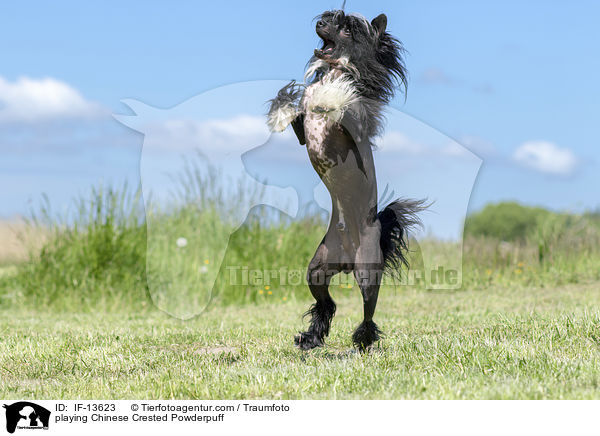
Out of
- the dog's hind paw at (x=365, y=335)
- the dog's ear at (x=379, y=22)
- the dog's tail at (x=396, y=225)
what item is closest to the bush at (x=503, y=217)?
the dog's tail at (x=396, y=225)

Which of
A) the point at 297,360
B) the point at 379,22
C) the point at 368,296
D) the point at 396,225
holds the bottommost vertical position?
the point at 297,360

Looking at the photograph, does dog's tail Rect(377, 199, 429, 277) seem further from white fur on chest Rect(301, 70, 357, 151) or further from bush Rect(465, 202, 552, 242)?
bush Rect(465, 202, 552, 242)

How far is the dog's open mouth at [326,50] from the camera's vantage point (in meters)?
4.39

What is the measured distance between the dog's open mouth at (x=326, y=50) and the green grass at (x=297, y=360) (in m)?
2.16

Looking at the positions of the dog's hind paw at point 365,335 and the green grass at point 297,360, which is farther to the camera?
the dog's hind paw at point 365,335

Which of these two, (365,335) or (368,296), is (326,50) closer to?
(368,296)

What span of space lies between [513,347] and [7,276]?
9.36 meters

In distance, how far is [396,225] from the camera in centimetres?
473

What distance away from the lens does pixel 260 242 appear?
1062 centimetres

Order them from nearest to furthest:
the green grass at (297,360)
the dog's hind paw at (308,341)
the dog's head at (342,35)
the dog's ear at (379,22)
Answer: the green grass at (297,360)
the dog's head at (342,35)
the dog's ear at (379,22)
the dog's hind paw at (308,341)
